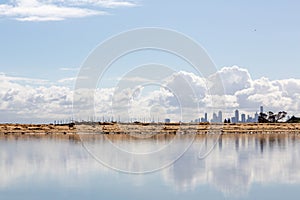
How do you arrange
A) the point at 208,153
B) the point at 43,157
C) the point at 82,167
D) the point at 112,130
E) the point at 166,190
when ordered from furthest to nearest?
the point at 112,130 → the point at 208,153 → the point at 43,157 → the point at 82,167 → the point at 166,190

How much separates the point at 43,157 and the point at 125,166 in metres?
9.02

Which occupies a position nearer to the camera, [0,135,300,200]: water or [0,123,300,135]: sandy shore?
[0,135,300,200]: water

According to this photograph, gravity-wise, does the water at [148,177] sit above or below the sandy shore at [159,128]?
below

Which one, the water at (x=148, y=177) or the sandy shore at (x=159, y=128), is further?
the sandy shore at (x=159, y=128)

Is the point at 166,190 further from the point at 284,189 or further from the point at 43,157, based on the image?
the point at 43,157

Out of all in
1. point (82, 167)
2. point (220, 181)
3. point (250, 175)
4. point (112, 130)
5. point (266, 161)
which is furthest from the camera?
point (112, 130)

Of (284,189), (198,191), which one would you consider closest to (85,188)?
(198,191)

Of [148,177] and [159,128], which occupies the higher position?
[159,128]

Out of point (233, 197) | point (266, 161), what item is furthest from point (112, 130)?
point (233, 197)

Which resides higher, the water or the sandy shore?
the sandy shore

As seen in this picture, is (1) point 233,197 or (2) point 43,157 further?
(2) point 43,157

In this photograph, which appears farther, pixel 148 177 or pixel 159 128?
pixel 159 128

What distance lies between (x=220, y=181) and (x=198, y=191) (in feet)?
9.42

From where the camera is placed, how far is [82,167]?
3316cm
